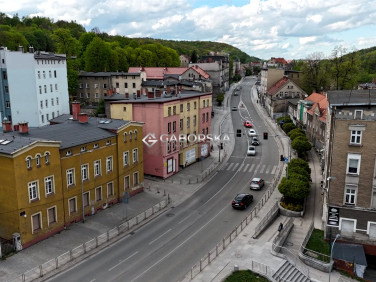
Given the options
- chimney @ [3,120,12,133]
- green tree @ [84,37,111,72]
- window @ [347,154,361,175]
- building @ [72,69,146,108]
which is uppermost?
green tree @ [84,37,111,72]

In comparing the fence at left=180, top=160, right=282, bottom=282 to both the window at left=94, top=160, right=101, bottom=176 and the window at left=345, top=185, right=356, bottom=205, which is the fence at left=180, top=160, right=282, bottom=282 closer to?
the window at left=345, top=185, right=356, bottom=205

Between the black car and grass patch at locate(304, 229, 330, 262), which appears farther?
the black car

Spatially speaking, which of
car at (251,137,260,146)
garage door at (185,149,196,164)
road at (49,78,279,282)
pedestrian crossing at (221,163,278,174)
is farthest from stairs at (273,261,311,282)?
car at (251,137,260,146)

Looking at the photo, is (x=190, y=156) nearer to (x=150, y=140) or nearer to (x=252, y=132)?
(x=150, y=140)

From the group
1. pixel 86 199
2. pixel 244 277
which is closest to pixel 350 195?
pixel 244 277

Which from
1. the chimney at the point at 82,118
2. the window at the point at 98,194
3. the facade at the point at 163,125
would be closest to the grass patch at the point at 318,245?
the window at the point at 98,194

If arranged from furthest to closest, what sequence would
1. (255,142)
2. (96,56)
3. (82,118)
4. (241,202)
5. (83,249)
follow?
(96,56), (255,142), (82,118), (241,202), (83,249)
